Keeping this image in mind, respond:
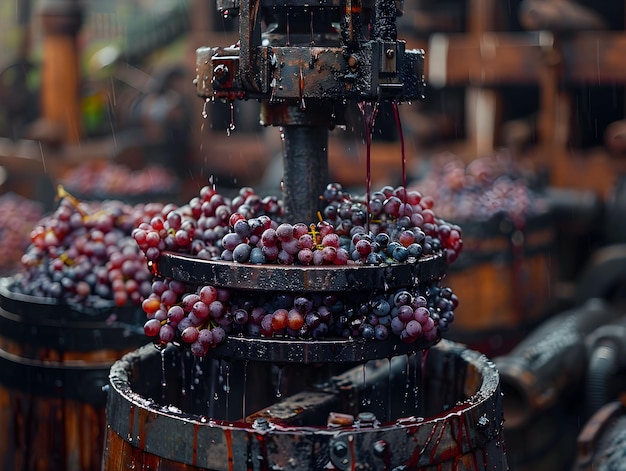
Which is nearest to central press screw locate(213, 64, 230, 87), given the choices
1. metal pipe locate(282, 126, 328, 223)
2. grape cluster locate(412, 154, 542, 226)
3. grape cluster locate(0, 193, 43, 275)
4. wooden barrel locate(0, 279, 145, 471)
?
metal pipe locate(282, 126, 328, 223)

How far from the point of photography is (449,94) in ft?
29.5

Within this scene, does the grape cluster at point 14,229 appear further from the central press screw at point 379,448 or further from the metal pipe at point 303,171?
the central press screw at point 379,448

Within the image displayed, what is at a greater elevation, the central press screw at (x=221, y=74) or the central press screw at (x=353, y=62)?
the central press screw at (x=353, y=62)

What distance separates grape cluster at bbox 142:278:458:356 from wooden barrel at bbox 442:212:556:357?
2.88 metres

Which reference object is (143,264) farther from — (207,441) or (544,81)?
(544,81)

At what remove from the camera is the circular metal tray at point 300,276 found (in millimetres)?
2121

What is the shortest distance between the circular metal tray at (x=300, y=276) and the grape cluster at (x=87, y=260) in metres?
0.91

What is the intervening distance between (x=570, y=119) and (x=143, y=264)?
4.87 metres

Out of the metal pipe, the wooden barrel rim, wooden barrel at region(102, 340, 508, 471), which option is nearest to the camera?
wooden barrel at region(102, 340, 508, 471)

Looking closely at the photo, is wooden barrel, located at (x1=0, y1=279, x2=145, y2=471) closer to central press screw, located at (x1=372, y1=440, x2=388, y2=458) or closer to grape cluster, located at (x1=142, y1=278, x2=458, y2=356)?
grape cluster, located at (x1=142, y1=278, x2=458, y2=356)

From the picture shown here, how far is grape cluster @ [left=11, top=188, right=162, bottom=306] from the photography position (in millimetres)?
3084

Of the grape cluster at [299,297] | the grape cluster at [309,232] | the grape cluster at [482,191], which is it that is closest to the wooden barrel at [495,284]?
the grape cluster at [482,191]

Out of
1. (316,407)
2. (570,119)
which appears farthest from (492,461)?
(570,119)

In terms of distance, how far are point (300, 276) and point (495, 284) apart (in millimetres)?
3265
